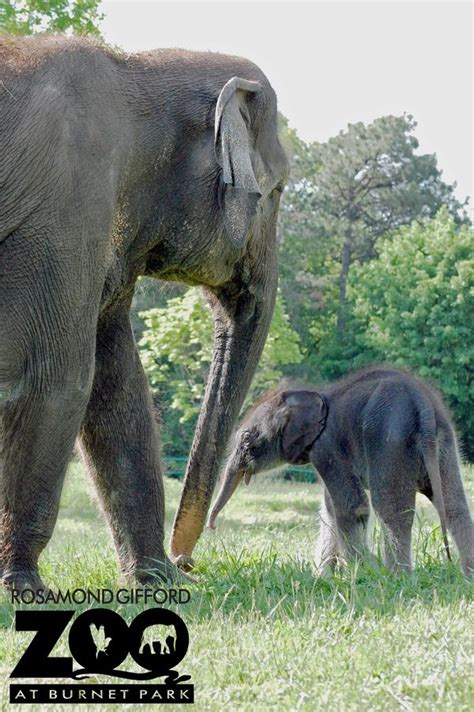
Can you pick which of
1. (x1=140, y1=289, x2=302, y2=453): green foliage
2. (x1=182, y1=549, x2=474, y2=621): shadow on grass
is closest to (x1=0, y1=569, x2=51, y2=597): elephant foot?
(x1=182, y1=549, x2=474, y2=621): shadow on grass

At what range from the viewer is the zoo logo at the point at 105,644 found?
4270 mm

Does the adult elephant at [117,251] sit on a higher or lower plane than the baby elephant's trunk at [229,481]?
higher

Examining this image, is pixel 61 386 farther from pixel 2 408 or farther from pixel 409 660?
pixel 409 660

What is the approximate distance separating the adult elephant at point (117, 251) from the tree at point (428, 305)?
4060cm

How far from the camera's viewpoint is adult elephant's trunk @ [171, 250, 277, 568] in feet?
23.4

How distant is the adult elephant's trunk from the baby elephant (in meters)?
0.56

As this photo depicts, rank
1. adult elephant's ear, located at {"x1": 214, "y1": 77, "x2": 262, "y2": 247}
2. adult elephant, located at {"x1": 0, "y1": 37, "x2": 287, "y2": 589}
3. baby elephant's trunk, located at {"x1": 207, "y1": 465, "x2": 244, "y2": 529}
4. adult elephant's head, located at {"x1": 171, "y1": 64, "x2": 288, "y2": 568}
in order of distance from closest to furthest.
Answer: adult elephant, located at {"x1": 0, "y1": 37, "x2": 287, "y2": 589}
adult elephant's ear, located at {"x1": 214, "y1": 77, "x2": 262, "y2": 247}
adult elephant's head, located at {"x1": 171, "y1": 64, "x2": 288, "y2": 568}
baby elephant's trunk, located at {"x1": 207, "y1": 465, "x2": 244, "y2": 529}

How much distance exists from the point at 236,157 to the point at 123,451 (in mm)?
1906

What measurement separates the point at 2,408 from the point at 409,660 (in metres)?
2.40

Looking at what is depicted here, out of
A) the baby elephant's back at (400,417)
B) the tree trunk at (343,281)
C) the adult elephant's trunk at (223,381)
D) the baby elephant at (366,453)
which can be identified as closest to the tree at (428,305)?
the tree trunk at (343,281)

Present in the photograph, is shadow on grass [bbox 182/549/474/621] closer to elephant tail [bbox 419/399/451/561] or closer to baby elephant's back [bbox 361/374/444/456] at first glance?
elephant tail [bbox 419/399/451/561]

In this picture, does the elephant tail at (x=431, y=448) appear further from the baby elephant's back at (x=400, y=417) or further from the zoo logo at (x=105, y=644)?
the zoo logo at (x=105, y=644)

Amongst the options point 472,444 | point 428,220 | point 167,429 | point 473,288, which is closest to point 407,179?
point 428,220

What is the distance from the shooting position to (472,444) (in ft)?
162
